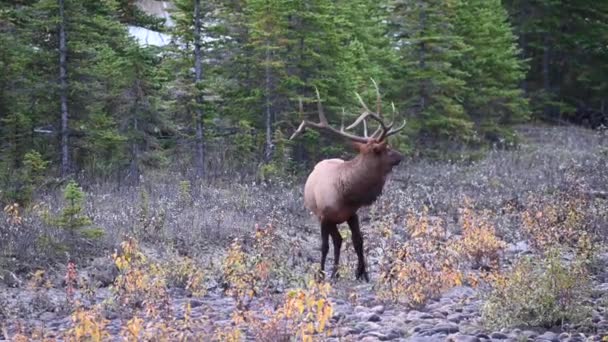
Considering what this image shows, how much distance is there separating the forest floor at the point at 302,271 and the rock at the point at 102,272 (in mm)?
24

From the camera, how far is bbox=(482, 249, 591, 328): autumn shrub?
7.62m

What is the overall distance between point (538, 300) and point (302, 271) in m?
4.07

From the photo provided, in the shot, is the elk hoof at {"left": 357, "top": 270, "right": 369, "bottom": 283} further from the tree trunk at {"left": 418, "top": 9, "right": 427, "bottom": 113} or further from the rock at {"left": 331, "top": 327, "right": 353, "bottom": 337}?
the tree trunk at {"left": 418, "top": 9, "right": 427, "bottom": 113}

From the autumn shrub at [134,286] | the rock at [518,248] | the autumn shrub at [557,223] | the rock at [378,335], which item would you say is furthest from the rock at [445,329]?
the rock at [518,248]

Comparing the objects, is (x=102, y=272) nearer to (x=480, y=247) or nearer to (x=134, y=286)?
(x=134, y=286)

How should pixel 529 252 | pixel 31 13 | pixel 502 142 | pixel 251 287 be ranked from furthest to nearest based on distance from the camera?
pixel 502 142 → pixel 31 13 → pixel 529 252 → pixel 251 287

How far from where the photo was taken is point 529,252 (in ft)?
39.7

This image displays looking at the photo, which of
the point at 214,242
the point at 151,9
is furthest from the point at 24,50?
the point at 151,9

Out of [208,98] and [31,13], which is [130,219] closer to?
[31,13]

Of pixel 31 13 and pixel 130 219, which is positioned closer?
pixel 130 219

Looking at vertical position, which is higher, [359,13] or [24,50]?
[359,13]

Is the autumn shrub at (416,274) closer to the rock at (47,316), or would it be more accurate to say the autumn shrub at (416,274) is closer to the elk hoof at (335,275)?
the elk hoof at (335,275)

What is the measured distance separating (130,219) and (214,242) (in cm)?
131

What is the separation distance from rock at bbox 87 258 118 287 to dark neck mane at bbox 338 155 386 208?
2.96 meters
